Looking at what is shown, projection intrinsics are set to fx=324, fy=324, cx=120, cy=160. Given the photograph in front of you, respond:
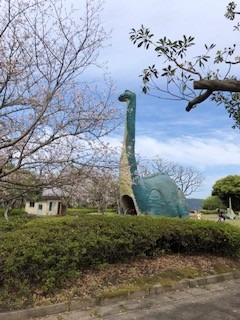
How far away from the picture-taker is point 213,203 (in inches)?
1928

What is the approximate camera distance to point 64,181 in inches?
180

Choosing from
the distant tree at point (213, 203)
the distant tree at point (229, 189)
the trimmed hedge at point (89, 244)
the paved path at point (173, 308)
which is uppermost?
the distant tree at point (229, 189)

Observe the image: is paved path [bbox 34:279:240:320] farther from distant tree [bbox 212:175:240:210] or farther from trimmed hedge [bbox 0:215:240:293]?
distant tree [bbox 212:175:240:210]

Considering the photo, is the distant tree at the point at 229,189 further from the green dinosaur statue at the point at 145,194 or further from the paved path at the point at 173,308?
the paved path at the point at 173,308

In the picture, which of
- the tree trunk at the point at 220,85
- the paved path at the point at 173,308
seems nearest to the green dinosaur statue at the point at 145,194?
the paved path at the point at 173,308

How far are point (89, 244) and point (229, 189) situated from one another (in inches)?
1714

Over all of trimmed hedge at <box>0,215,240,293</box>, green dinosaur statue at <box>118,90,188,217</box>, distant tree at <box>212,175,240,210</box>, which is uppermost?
distant tree at <box>212,175,240,210</box>

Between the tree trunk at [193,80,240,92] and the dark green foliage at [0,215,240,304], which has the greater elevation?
the tree trunk at [193,80,240,92]

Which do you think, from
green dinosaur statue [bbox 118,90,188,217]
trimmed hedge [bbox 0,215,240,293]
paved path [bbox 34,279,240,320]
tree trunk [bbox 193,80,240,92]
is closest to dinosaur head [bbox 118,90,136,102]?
green dinosaur statue [bbox 118,90,188,217]

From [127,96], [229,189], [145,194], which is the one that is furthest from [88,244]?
[229,189]

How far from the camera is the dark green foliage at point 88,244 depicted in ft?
14.5

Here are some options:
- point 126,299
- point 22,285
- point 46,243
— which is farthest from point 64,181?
point 126,299

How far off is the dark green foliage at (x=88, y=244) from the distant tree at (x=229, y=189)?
3998cm

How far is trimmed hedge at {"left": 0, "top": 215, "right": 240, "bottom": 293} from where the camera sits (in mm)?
4430
